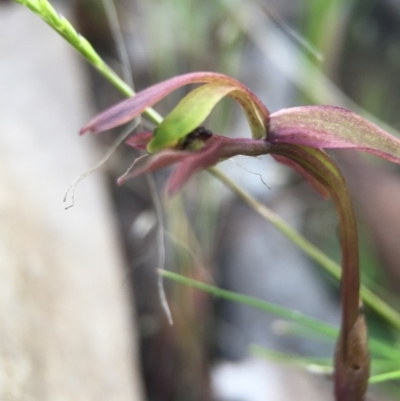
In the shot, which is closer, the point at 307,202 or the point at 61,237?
the point at 61,237

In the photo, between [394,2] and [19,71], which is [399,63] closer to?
[394,2]

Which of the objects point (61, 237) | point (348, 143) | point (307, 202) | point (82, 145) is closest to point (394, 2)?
point (307, 202)

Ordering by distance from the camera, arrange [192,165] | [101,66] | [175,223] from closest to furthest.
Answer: [192,165]
[101,66]
[175,223]

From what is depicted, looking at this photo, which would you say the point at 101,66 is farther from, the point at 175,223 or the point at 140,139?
the point at 175,223

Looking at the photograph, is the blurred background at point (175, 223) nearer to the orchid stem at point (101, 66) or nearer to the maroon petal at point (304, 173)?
the orchid stem at point (101, 66)

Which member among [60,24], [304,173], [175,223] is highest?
[60,24]

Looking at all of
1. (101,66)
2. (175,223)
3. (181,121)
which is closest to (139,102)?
(181,121)
